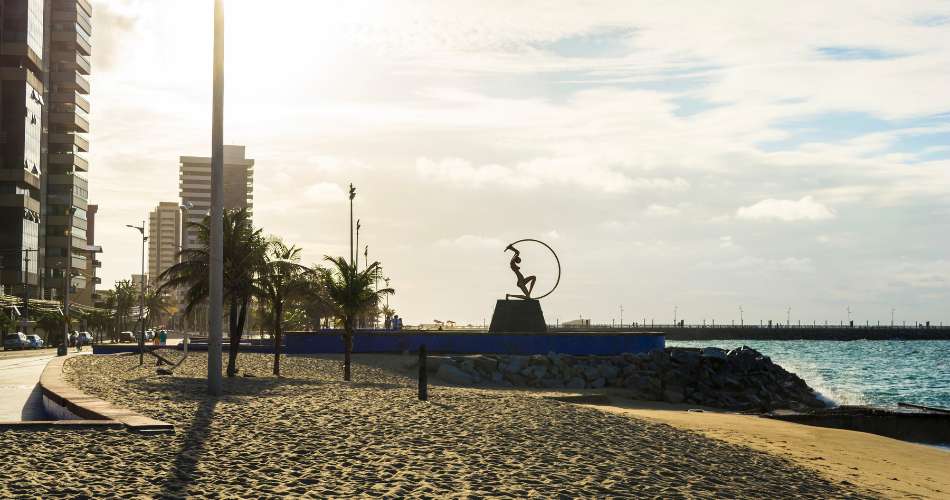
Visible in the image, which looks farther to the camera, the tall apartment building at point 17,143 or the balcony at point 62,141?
the balcony at point 62,141

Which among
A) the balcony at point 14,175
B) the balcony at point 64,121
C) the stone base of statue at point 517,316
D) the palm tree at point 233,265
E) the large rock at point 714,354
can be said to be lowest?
the large rock at point 714,354

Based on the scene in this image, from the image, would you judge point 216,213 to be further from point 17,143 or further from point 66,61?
point 66,61

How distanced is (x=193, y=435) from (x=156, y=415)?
9.76ft

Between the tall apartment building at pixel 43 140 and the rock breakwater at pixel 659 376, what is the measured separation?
82.1 meters

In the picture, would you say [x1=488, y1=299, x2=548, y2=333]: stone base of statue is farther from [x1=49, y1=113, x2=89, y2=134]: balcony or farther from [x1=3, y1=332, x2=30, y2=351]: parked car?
[x1=49, y1=113, x2=89, y2=134]: balcony

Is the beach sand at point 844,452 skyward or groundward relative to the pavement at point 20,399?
groundward

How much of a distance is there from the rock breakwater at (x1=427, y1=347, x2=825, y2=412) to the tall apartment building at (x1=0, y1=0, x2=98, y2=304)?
82.1m

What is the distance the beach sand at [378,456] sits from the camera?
40.9 ft

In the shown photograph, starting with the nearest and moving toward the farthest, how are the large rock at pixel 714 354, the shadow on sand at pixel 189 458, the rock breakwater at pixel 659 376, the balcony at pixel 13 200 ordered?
1. the shadow on sand at pixel 189 458
2. the rock breakwater at pixel 659 376
3. the large rock at pixel 714 354
4. the balcony at pixel 13 200

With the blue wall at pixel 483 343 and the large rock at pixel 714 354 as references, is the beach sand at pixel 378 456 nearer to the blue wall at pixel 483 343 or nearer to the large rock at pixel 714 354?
the blue wall at pixel 483 343

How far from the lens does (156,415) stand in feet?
61.0

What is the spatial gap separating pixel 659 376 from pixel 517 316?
9608 mm

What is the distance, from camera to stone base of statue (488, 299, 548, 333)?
5872 centimetres

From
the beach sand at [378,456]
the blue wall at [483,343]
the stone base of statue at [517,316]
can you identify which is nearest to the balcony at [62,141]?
the blue wall at [483,343]
